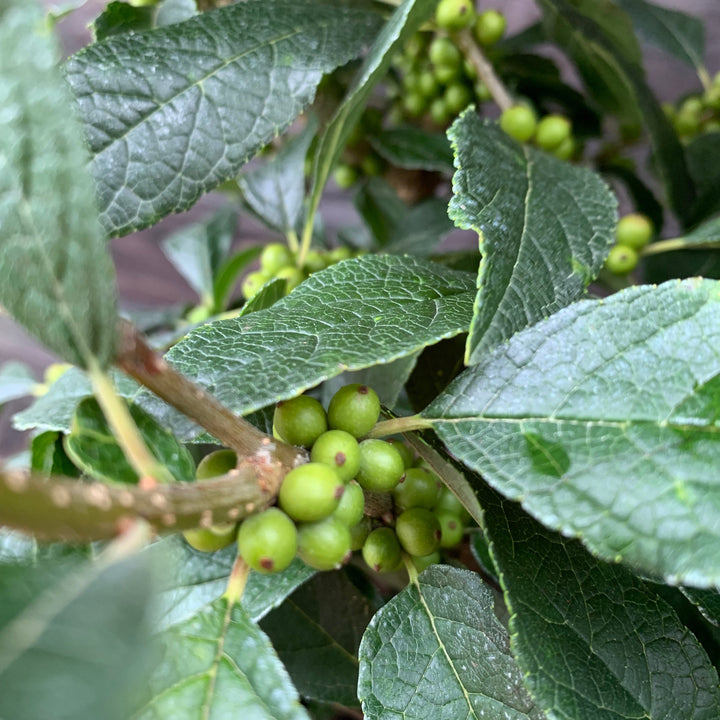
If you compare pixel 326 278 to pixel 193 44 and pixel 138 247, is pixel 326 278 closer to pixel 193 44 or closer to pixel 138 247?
pixel 193 44

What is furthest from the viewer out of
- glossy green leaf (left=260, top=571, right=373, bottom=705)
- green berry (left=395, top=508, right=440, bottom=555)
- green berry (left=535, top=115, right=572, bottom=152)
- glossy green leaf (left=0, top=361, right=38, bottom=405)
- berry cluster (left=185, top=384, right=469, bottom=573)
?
glossy green leaf (left=0, top=361, right=38, bottom=405)

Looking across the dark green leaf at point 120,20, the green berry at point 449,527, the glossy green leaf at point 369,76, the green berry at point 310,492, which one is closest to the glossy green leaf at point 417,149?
the glossy green leaf at point 369,76

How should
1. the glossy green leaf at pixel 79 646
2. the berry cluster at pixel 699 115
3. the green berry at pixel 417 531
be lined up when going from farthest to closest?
the berry cluster at pixel 699 115, the green berry at pixel 417 531, the glossy green leaf at pixel 79 646

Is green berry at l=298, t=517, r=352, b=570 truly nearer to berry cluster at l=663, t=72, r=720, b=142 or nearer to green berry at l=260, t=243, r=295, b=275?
green berry at l=260, t=243, r=295, b=275

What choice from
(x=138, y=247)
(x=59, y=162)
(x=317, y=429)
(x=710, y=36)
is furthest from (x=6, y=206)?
(x=138, y=247)

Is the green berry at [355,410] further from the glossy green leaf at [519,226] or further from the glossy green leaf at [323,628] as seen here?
the glossy green leaf at [323,628]

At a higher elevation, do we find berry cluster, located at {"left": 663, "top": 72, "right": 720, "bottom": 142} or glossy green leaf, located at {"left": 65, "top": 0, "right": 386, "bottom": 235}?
glossy green leaf, located at {"left": 65, "top": 0, "right": 386, "bottom": 235}

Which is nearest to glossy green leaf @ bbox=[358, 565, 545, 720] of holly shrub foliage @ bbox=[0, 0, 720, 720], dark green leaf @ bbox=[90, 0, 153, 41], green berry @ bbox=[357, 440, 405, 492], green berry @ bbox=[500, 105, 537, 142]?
holly shrub foliage @ bbox=[0, 0, 720, 720]
